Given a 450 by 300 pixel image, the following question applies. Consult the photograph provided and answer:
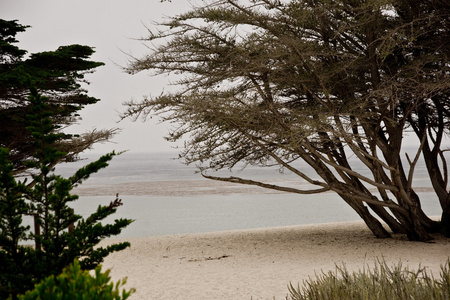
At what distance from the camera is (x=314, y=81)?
10.9 m

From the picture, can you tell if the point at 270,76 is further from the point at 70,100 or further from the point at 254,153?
the point at 70,100

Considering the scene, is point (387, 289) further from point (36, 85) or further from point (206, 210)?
point (206, 210)

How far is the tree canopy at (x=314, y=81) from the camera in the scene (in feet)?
33.9

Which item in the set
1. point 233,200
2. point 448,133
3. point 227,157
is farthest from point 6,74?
point 233,200

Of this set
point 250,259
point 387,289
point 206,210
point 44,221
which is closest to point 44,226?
point 44,221

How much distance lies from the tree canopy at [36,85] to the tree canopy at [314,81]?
142 inches

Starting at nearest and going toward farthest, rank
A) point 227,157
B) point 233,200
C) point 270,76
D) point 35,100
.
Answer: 1. point 35,100
2. point 270,76
3. point 227,157
4. point 233,200

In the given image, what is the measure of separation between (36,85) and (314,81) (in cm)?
793

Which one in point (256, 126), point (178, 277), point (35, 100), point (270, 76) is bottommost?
point (178, 277)

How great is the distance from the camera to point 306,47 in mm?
10805

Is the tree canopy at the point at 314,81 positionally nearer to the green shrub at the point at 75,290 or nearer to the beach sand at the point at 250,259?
the beach sand at the point at 250,259

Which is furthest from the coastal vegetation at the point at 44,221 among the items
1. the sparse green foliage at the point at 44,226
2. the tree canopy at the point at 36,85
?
the tree canopy at the point at 36,85

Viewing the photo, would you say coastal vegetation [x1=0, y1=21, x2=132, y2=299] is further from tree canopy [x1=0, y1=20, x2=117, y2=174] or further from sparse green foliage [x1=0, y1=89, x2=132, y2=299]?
tree canopy [x1=0, y1=20, x2=117, y2=174]

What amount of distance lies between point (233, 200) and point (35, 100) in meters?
29.6
